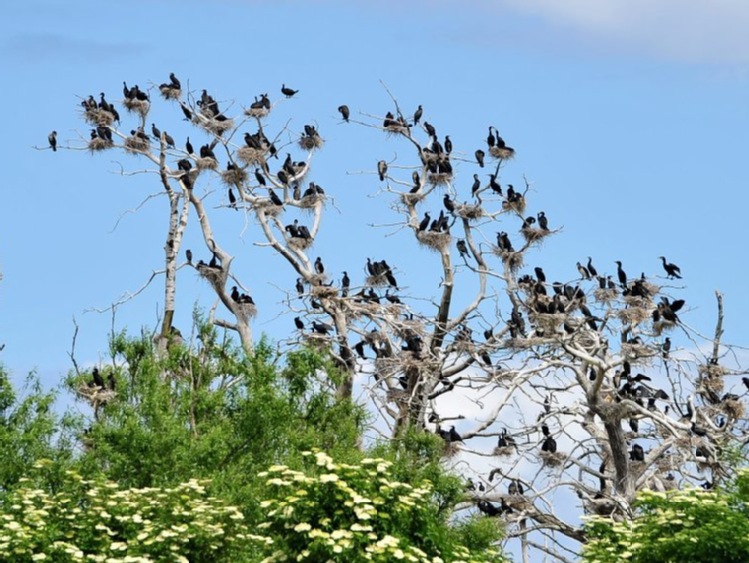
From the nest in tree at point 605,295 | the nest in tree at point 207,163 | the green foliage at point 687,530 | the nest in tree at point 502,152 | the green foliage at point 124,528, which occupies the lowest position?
the green foliage at point 124,528

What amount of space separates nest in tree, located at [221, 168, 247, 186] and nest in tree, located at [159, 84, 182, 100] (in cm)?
206

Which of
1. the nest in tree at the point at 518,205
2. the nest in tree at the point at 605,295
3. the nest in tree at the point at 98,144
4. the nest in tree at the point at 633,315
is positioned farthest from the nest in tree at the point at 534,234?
the nest in tree at the point at 98,144

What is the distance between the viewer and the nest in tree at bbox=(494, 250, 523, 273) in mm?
27453

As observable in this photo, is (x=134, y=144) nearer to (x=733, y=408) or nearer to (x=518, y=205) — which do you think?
(x=518, y=205)

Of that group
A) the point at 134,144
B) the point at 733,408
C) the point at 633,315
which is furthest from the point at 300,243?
the point at 733,408

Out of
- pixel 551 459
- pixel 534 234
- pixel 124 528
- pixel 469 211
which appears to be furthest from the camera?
pixel 469 211

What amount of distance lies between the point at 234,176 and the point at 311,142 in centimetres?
198

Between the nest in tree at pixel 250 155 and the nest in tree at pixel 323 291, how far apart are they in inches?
127

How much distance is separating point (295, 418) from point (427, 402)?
4.62 meters

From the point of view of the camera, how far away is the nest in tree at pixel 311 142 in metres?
30.7

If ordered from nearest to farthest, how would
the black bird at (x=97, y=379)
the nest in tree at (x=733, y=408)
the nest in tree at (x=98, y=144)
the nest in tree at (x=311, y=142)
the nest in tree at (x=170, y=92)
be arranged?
the nest in tree at (x=733, y=408)
the black bird at (x=97, y=379)
the nest in tree at (x=98, y=144)
the nest in tree at (x=170, y=92)
the nest in tree at (x=311, y=142)

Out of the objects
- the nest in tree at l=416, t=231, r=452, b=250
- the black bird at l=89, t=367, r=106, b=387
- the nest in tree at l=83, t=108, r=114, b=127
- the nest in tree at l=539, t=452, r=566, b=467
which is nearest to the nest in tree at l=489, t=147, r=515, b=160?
the nest in tree at l=416, t=231, r=452, b=250

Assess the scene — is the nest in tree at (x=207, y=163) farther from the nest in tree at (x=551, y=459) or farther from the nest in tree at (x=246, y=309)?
the nest in tree at (x=551, y=459)

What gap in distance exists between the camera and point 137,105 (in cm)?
3009
